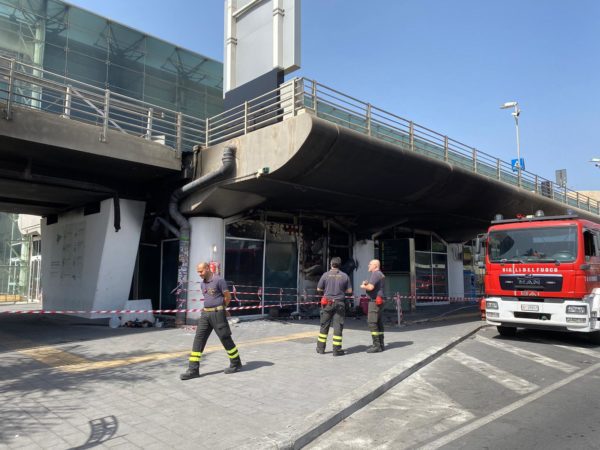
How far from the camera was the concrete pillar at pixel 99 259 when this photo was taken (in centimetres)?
1398

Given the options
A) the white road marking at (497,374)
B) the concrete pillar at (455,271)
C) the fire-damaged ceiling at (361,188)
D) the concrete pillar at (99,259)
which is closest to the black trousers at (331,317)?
the white road marking at (497,374)

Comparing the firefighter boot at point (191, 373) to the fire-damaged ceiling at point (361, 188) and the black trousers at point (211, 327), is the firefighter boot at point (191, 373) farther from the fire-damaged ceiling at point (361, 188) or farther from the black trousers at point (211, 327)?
the fire-damaged ceiling at point (361, 188)

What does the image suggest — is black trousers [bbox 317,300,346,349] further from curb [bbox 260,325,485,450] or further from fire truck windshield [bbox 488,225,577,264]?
fire truck windshield [bbox 488,225,577,264]

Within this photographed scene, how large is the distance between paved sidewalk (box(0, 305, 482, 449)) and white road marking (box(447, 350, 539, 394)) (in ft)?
2.07

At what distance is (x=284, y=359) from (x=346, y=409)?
3006mm

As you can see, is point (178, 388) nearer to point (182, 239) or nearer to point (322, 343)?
point (322, 343)

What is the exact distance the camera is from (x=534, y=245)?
432 inches

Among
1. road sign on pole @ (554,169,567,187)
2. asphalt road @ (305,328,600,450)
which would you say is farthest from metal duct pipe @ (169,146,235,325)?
road sign on pole @ (554,169,567,187)

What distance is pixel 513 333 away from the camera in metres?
12.0

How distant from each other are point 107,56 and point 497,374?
2399 cm

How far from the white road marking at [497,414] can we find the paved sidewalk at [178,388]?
1164 millimetres

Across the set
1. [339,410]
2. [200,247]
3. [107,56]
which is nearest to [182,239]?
[200,247]

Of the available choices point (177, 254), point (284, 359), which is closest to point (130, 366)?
point (284, 359)

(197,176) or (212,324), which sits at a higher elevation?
(197,176)
